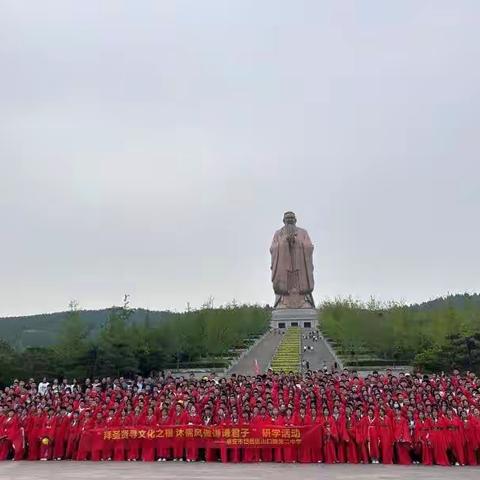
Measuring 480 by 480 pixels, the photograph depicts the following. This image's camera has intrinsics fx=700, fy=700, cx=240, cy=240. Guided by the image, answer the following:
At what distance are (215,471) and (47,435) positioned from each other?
3915mm

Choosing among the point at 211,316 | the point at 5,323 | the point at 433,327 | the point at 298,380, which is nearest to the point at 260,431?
the point at 298,380

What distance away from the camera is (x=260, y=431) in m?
13.3

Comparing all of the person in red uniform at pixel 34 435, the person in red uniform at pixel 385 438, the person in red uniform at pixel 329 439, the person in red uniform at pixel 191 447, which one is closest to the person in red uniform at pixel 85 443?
the person in red uniform at pixel 34 435

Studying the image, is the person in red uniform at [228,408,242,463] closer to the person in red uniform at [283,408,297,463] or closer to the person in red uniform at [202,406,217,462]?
the person in red uniform at [202,406,217,462]

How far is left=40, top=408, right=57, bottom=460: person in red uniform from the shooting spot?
547 inches

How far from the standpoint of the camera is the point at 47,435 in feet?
45.6

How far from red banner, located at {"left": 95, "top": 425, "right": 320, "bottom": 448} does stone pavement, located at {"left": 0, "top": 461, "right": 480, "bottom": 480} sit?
1.59ft

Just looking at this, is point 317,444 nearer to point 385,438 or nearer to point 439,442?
point 385,438

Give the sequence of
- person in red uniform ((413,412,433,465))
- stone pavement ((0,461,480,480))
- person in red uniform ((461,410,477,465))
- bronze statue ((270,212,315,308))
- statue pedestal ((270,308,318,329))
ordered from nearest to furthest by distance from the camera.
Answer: stone pavement ((0,461,480,480)) → person in red uniform ((461,410,477,465)) → person in red uniform ((413,412,433,465)) → statue pedestal ((270,308,318,329)) → bronze statue ((270,212,315,308))

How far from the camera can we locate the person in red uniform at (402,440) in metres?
13.1

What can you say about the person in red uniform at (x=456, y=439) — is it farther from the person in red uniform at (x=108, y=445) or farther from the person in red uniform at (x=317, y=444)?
the person in red uniform at (x=108, y=445)

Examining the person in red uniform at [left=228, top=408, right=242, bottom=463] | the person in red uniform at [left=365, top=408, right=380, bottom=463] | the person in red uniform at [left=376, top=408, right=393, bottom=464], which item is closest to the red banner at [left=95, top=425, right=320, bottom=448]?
the person in red uniform at [left=228, top=408, right=242, bottom=463]

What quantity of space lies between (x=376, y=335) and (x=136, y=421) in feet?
87.4

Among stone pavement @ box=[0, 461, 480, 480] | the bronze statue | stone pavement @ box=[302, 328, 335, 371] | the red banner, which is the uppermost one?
the bronze statue
